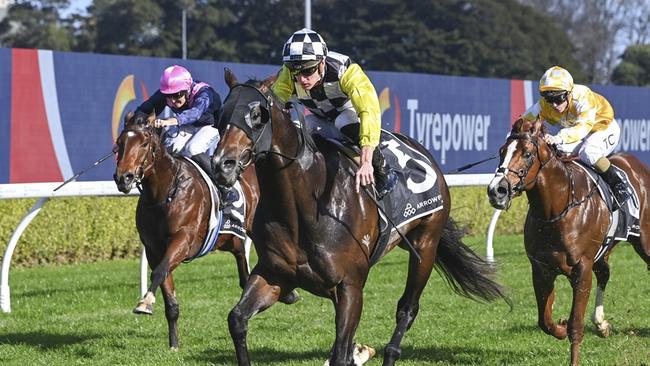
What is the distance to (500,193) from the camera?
5.54 metres

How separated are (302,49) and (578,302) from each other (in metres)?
2.26

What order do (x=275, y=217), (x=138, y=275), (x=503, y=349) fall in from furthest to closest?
(x=138, y=275), (x=503, y=349), (x=275, y=217)

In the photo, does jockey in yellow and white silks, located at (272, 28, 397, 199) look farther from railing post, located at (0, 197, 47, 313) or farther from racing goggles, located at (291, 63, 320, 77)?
railing post, located at (0, 197, 47, 313)

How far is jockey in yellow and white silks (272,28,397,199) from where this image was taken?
475 cm

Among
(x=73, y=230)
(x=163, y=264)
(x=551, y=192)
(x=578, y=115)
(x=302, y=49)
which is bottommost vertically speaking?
(x=73, y=230)

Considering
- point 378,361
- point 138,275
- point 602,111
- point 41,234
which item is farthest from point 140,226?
point 41,234

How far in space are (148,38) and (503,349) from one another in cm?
3806

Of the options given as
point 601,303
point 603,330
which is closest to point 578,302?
point 603,330

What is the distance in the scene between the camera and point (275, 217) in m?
4.75

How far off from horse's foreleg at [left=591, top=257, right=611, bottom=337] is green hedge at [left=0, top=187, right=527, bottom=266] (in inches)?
168

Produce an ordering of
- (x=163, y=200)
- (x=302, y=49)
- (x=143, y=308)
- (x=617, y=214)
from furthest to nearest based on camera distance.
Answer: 1. (x=163, y=200)
2. (x=617, y=214)
3. (x=143, y=308)
4. (x=302, y=49)

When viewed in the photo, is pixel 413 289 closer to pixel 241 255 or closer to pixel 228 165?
pixel 228 165

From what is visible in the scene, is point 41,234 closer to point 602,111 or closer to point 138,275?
point 138,275

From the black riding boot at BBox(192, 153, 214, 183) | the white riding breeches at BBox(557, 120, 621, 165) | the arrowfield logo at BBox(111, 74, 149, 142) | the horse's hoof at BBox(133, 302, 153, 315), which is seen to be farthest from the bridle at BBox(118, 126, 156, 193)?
the arrowfield logo at BBox(111, 74, 149, 142)
